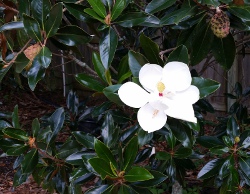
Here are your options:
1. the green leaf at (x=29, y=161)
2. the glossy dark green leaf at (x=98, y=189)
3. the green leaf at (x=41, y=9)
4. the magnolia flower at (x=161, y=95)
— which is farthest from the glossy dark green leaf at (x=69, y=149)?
the magnolia flower at (x=161, y=95)

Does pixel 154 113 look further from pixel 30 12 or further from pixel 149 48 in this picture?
pixel 30 12

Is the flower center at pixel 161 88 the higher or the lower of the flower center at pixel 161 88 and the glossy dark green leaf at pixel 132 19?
the lower

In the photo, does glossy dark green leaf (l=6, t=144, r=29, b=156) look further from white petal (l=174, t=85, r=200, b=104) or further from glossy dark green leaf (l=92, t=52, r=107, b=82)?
white petal (l=174, t=85, r=200, b=104)

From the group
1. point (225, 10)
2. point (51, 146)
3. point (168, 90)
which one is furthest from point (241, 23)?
point (51, 146)

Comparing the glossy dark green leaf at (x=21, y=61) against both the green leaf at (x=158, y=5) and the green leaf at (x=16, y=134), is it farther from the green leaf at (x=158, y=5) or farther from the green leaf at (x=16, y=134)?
Result: the green leaf at (x=158, y=5)

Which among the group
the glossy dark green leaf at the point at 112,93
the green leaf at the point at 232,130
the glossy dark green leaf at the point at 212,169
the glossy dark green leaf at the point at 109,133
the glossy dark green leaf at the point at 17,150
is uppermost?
the glossy dark green leaf at the point at 112,93

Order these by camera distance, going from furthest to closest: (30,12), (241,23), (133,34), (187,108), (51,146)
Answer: (133,34) → (51,146) → (30,12) → (241,23) → (187,108)
